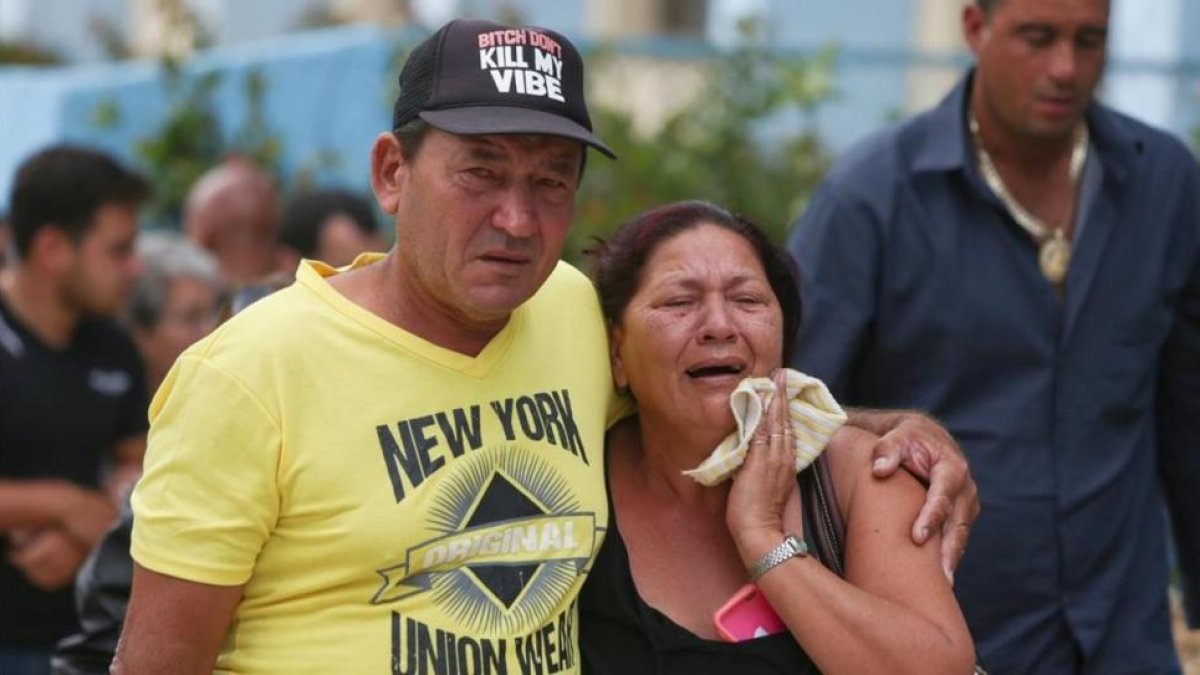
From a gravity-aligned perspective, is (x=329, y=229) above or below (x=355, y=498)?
below

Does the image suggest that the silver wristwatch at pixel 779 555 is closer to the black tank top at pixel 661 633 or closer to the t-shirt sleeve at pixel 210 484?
the black tank top at pixel 661 633

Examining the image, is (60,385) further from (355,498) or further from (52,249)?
(355,498)

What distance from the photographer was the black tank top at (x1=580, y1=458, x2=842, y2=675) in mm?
3588

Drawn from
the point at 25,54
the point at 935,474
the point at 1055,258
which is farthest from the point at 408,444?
the point at 25,54

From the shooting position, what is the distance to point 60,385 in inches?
242

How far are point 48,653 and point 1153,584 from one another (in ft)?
9.89

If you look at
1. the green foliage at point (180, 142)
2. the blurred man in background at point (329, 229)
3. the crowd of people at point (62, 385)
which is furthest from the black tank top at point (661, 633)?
the green foliage at point (180, 142)

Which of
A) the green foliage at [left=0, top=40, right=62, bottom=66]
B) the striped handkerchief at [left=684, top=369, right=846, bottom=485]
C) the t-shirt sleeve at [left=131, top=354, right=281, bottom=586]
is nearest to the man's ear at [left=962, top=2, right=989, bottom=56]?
the striped handkerchief at [left=684, top=369, right=846, bottom=485]

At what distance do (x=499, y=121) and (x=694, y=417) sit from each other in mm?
721

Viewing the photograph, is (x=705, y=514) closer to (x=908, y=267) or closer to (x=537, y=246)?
(x=537, y=246)

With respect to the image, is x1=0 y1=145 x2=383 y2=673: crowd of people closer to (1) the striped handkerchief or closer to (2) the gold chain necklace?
(2) the gold chain necklace

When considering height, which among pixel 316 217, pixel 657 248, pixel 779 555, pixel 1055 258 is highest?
pixel 657 248

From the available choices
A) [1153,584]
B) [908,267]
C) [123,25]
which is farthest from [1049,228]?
[123,25]

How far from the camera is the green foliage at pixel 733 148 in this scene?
9.86 m
